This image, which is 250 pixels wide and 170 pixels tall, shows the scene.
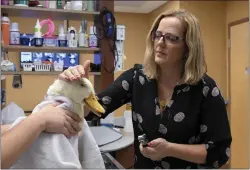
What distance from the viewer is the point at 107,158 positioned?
155cm

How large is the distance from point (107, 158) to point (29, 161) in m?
0.82

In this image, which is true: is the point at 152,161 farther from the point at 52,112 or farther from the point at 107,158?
the point at 52,112

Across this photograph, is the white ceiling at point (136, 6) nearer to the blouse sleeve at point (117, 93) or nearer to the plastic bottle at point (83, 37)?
the plastic bottle at point (83, 37)

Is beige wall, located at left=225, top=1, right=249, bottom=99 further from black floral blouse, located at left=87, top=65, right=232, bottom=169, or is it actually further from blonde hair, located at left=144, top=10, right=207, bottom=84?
black floral blouse, located at left=87, top=65, right=232, bottom=169

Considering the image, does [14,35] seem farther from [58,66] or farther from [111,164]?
[111,164]

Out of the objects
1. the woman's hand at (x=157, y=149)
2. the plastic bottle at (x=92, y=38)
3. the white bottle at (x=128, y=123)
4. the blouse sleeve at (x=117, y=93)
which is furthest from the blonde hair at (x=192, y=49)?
the plastic bottle at (x=92, y=38)

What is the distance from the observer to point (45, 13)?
93.4 inches

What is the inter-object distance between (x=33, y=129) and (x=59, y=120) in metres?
0.08

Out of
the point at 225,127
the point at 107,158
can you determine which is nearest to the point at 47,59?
the point at 107,158

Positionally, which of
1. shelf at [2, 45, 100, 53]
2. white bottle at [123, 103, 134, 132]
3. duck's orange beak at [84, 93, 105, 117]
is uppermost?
shelf at [2, 45, 100, 53]

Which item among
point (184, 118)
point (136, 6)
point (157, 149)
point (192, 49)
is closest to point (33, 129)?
point (157, 149)

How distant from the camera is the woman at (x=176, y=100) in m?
1.15

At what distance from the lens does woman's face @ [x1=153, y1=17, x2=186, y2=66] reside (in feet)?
3.96

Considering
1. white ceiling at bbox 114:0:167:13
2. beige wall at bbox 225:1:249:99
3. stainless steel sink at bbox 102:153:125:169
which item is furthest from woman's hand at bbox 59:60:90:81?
white ceiling at bbox 114:0:167:13
